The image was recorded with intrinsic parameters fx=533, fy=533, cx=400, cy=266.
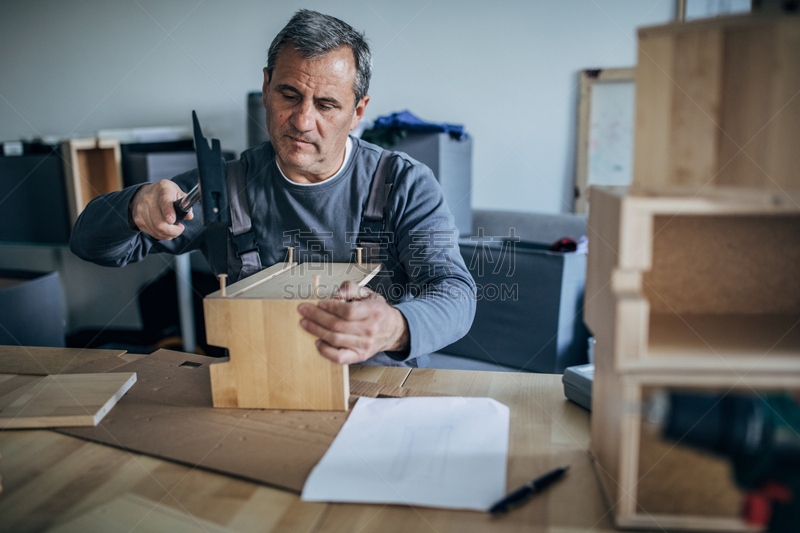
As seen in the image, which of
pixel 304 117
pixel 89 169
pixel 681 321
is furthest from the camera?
pixel 89 169

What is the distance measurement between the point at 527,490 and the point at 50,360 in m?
0.91

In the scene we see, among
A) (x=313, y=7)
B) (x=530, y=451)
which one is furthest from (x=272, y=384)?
(x=313, y=7)

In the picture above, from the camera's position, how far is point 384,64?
2527mm

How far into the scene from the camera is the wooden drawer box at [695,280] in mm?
535

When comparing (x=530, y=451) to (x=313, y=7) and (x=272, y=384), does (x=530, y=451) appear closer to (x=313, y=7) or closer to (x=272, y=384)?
(x=272, y=384)

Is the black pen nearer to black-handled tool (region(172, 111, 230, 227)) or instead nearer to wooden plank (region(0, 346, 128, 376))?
black-handled tool (region(172, 111, 230, 227))

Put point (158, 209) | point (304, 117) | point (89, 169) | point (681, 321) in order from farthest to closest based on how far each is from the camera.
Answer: point (89, 169) < point (304, 117) < point (158, 209) < point (681, 321)

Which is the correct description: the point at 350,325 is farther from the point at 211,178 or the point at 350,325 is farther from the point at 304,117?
the point at 304,117

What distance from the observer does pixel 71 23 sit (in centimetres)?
292

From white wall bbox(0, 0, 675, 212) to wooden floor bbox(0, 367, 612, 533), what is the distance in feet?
6.19

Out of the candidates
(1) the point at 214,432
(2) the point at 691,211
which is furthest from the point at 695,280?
(1) the point at 214,432

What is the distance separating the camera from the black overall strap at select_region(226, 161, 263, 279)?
1.24 metres

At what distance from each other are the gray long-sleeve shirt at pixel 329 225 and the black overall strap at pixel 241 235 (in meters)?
0.03

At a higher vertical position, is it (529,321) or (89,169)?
(89,169)
